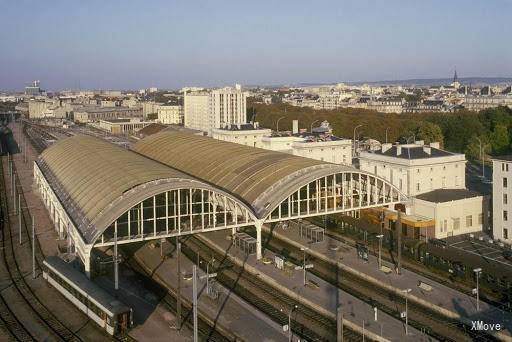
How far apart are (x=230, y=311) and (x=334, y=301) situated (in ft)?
16.2

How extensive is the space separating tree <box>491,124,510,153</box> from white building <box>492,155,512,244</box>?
43.0m

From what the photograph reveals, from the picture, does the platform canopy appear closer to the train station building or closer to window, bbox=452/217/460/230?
the train station building

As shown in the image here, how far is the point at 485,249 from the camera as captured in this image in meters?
35.1

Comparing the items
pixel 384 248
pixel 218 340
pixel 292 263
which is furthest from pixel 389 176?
pixel 218 340

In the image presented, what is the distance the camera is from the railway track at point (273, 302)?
2362 centimetres

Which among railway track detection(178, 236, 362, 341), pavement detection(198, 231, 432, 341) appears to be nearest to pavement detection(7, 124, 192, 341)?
railway track detection(178, 236, 362, 341)

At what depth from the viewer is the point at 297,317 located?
25203 millimetres

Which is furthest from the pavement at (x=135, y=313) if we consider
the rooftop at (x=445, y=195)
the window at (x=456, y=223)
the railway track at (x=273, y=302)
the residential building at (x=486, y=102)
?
the residential building at (x=486, y=102)

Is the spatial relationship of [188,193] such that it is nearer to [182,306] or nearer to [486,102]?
[182,306]

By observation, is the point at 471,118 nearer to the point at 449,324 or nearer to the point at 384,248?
the point at 384,248

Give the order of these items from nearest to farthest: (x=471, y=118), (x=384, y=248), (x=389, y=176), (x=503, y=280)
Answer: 1. (x=503, y=280)
2. (x=384, y=248)
3. (x=389, y=176)
4. (x=471, y=118)

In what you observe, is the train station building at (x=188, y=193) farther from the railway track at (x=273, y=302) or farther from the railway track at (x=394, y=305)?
the railway track at (x=394, y=305)

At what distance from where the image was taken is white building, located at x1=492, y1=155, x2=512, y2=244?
3638 cm

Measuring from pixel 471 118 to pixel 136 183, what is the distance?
2512 inches
